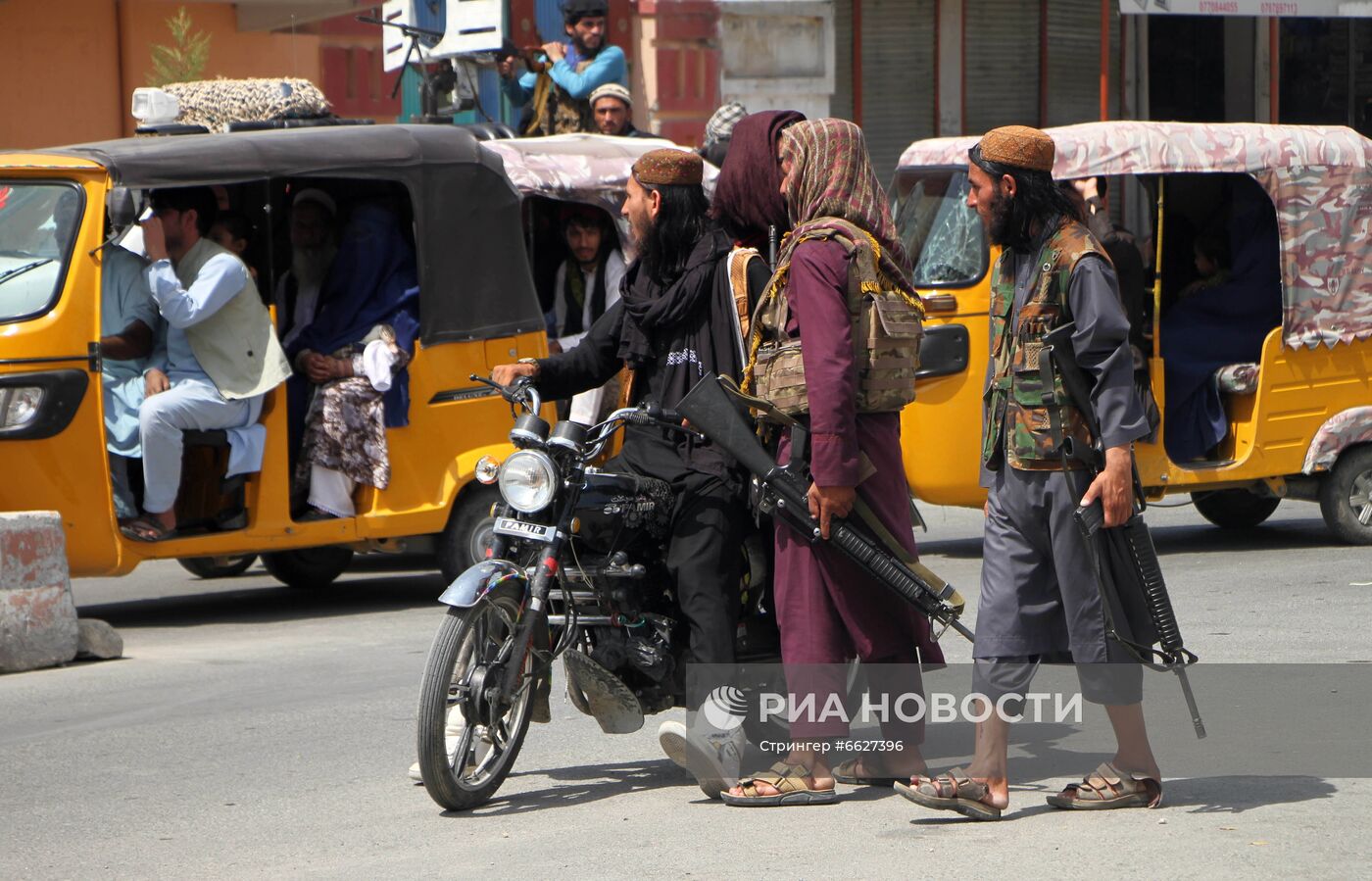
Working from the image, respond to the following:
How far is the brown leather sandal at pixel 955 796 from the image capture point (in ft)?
16.2

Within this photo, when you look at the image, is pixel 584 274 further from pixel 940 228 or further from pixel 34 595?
pixel 34 595

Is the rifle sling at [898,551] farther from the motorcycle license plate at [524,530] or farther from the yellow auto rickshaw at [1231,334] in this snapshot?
the yellow auto rickshaw at [1231,334]

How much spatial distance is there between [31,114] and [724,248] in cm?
1157

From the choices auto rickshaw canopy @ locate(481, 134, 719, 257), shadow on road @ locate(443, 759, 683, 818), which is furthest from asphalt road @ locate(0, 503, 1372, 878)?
auto rickshaw canopy @ locate(481, 134, 719, 257)

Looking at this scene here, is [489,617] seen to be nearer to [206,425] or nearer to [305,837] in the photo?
[305,837]

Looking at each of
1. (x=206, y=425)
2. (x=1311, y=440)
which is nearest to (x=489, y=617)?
(x=206, y=425)

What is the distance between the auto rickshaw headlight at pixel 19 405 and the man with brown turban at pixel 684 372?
10.7ft

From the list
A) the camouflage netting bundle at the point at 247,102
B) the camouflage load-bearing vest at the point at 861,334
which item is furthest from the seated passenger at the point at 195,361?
the camouflage load-bearing vest at the point at 861,334

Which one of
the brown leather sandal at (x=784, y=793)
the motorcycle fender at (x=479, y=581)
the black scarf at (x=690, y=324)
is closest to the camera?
the motorcycle fender at (x=479, y=581)

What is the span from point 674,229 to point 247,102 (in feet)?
18.3

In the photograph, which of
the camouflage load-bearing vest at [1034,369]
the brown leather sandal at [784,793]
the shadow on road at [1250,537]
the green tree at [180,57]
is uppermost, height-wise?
the green tree at [180,57]

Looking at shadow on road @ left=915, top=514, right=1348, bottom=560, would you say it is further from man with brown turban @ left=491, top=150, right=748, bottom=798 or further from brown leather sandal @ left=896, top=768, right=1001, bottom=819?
brown leather sandal @ left=896, top=768, right=1001, bottom=819

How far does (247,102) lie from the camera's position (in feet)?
34.2

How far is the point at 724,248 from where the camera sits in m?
5.62
